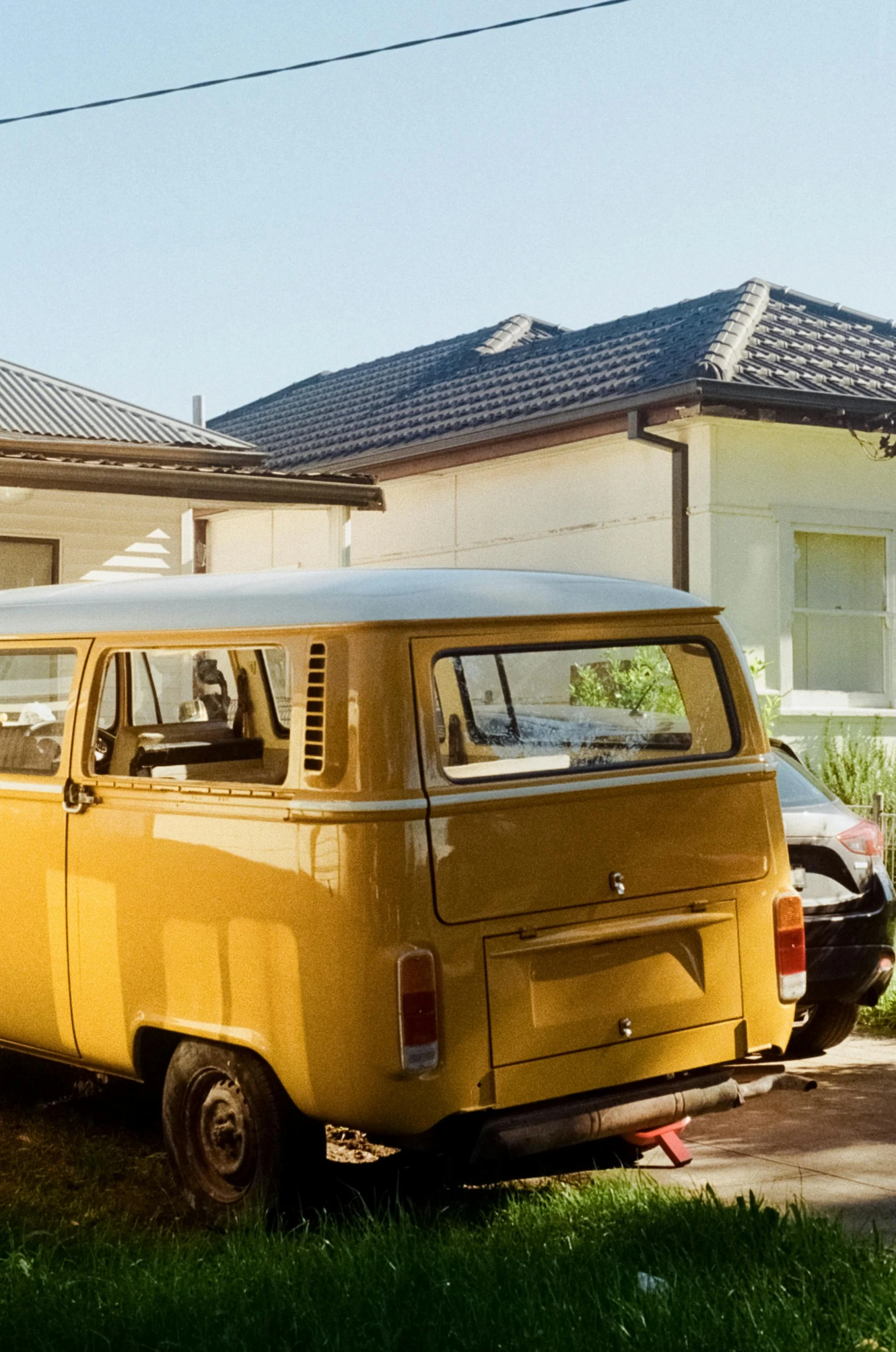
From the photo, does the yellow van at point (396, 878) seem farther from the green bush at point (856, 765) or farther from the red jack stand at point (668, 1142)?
the green bush at point (856, 765)

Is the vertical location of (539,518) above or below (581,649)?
above

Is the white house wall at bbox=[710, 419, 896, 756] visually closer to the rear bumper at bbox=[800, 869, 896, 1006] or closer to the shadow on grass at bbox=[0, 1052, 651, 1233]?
the rear bumper at bbox=[800, 869, 896, 1006]

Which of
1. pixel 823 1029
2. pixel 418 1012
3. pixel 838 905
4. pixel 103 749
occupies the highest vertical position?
pixel 103 749

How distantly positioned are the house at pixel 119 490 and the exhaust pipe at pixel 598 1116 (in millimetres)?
8233

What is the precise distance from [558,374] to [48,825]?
38.8 feet

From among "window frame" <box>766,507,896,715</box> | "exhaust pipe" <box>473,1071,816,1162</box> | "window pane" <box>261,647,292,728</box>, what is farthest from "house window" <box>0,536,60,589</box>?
"exhaust pipe" <box>473,1071,816,1162</box>

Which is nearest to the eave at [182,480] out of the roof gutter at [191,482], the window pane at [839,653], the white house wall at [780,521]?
the roof gutter at [191,482]

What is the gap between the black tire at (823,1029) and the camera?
25.3 ft

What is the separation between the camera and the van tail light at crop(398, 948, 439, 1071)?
4691mm

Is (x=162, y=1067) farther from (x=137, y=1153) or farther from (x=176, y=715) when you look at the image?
(x=176, y=715)

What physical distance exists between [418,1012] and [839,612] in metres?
11.1

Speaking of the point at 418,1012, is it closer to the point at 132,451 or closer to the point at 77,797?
the point at 77,797

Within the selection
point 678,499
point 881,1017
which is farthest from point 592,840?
point 678,499

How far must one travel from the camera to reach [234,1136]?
530cm
